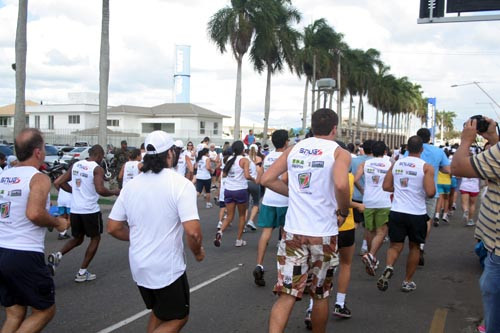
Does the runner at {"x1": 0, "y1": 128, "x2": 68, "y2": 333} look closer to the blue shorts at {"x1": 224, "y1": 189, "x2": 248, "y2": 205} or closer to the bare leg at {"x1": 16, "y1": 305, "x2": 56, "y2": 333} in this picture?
the bare leg at {"x1": 16, "y1": 305, "x2": 56, "y2": 333}

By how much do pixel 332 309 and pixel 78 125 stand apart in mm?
59548

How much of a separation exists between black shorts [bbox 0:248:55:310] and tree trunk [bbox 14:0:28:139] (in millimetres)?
13632

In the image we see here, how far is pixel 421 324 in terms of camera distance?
5.46 meters

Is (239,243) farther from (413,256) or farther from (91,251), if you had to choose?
(413,256)

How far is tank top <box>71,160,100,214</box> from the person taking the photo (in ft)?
23.4

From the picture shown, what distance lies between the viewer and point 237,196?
9.84 metres

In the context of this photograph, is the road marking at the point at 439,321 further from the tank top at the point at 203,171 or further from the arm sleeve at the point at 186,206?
the tank top at the point at 203,171

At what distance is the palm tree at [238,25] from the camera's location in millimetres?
34469

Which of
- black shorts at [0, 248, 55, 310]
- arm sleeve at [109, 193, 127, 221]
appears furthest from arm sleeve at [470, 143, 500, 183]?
black shorts at [0, 248, 55, 310]

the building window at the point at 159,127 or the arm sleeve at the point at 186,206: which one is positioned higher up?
the building window at the point at 159,127

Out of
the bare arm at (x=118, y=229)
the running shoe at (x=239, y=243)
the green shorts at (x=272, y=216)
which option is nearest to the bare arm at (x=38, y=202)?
the bare arm at (x=118, y=229)

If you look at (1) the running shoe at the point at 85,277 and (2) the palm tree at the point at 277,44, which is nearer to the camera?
(1) the running shoe at the point at 85,277

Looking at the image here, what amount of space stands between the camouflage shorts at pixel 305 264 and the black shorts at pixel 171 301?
862mm

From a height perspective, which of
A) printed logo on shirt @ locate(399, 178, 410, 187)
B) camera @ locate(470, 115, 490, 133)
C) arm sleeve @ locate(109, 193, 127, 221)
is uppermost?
camera @ locate(470, 115, 490, 133)
